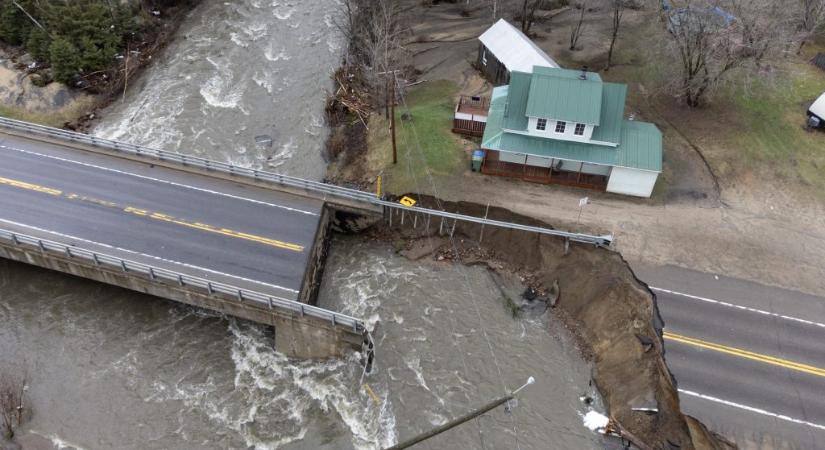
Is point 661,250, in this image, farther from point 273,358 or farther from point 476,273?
point 273,358

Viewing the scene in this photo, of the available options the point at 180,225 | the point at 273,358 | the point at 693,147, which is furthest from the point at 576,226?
the point at 180,225

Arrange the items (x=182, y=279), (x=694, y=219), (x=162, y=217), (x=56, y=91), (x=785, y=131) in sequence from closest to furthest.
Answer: (x=182, y=279)
(x=162, y=217)
(x=694, y=219)
(x=785, y=131)
(x=56, y=91)

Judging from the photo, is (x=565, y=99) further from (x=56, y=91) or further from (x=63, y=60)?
(x=56, y=91)

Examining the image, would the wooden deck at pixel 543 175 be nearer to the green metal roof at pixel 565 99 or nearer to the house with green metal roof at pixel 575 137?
the house with green metal roof at pixel 575 137

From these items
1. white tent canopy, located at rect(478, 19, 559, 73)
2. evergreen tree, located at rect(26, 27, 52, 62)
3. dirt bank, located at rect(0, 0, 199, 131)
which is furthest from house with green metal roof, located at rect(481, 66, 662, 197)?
evergreen tree, located at rect(26, 27, 52, 62)

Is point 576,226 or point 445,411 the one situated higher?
point 576,226

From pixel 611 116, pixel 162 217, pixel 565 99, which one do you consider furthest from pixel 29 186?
pixel 611 116
